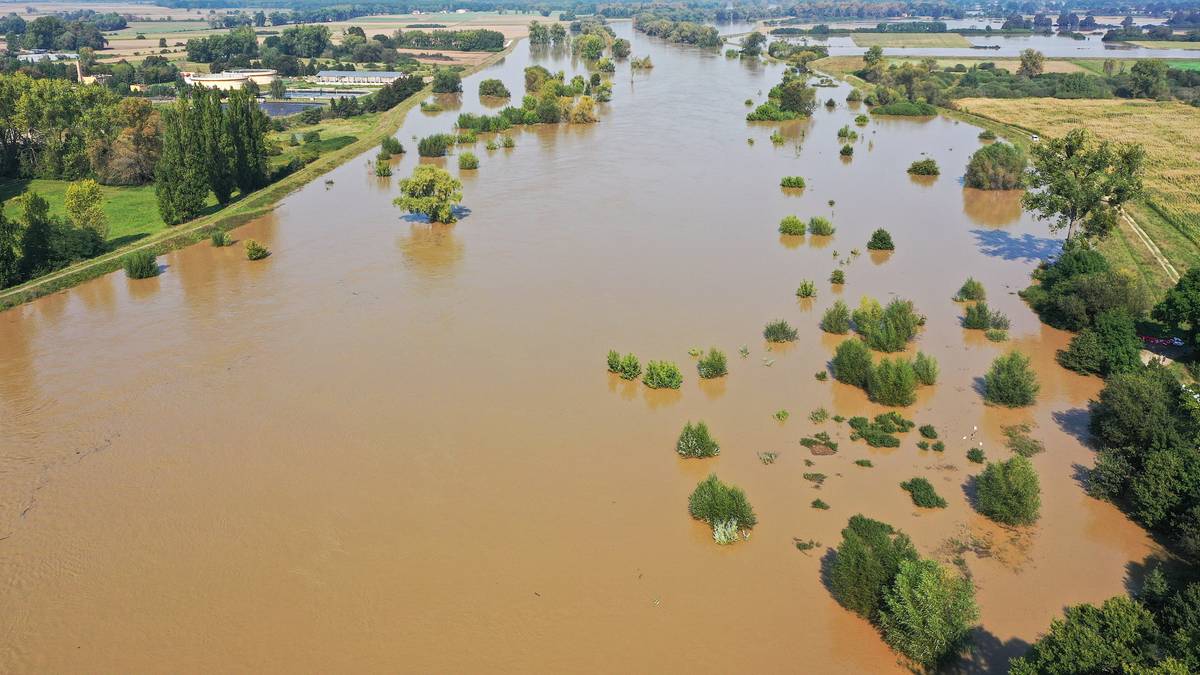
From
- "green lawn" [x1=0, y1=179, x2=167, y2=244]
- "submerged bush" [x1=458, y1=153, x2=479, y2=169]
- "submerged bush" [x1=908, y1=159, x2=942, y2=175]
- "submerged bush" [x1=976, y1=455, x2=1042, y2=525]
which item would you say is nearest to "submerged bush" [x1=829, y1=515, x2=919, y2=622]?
"submerged bush" [x1=976, y1=455, x2=1042, y2=525]

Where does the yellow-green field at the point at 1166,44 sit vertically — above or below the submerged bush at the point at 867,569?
above

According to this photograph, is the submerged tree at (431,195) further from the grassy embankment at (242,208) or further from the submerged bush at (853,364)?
the submerged bush at (853,364)

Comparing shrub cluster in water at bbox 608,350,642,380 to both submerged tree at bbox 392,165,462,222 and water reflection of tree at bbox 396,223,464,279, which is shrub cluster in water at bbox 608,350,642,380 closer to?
water reflection of tree at bbox 396,223,464,279

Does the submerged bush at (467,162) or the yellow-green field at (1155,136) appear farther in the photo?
the submerged bush at (467,162)

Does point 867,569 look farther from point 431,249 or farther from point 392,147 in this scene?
point 392,147

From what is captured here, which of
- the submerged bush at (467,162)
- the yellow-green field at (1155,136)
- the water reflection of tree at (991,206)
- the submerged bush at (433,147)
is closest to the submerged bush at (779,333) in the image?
the yellow-green field at (1155,136)

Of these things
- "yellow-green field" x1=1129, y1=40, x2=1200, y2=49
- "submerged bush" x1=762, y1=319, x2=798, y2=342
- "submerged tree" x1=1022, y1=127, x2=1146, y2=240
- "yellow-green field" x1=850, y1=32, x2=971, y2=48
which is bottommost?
"submerged bush" x1=762, y1=319, x2=798, y2=342

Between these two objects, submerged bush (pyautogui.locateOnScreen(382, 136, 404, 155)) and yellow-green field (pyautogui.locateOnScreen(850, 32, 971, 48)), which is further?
yellow-green field (pyautogui.locateOnScreen(850, 32, 971, 48))
